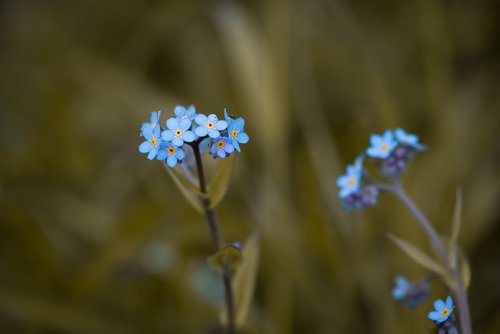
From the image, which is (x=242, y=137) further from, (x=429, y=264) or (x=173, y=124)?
(x=429, y=264)

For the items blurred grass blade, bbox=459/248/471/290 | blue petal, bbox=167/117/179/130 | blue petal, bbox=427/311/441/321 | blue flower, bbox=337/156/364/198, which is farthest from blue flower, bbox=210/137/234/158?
blurred grass blade, bbox=459/248/471/290

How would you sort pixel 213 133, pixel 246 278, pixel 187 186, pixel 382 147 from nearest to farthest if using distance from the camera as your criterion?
pixel 213 133 < pixel 187 186 < pixel 382 147 < pixel 246 278

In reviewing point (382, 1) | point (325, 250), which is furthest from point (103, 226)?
point (382, 1)

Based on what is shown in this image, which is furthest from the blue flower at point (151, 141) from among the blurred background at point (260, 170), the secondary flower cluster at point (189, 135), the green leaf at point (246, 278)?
the blurred background at point (260, 170)

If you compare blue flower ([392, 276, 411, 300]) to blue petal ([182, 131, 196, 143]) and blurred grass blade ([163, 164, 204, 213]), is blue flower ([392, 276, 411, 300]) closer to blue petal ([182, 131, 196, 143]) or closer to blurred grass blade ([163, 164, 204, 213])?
blurred grass blade ([163, 164, 204, 213])

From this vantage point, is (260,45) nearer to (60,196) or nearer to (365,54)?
(365,54)

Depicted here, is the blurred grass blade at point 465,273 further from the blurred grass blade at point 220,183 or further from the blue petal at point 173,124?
the blue petal at point 173,124

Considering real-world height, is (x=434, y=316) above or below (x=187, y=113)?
below

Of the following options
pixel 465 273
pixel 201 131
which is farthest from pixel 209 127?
pixel 465 273
